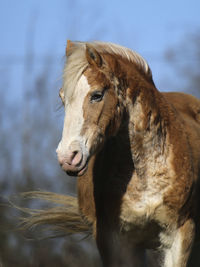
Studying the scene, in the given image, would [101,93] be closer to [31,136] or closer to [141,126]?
[141,126]

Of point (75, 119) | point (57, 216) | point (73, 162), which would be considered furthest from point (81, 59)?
point (57, 216)

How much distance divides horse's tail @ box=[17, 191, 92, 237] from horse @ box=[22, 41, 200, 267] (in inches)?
44.1

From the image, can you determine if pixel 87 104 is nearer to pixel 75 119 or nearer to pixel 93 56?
pixel 75 119

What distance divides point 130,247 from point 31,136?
4097 mm

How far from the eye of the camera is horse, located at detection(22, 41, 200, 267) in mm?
4055

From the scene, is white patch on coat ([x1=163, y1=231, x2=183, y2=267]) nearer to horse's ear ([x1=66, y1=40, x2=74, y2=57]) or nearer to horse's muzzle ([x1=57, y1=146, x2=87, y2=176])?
horse's muzzle ([x1=57, y1=146, x2=87, y2=176])

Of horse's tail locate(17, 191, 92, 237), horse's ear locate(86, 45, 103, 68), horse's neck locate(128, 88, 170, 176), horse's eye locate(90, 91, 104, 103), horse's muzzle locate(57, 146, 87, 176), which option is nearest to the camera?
horse's muzzle locate(57, 146, 87, 176)

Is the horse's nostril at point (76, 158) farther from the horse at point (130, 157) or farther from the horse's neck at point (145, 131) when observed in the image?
the horse's neck at point (145, 131)

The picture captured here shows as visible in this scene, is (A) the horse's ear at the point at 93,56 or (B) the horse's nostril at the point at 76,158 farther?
→ (A) the horse's ear at the point at 93,56

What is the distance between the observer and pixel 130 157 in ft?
14.6

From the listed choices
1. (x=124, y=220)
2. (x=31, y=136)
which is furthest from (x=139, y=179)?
(x=31, y=136)

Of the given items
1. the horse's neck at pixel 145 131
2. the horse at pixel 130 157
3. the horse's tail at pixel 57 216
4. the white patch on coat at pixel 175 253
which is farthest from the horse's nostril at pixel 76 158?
the horse's tail at pixel 57 216

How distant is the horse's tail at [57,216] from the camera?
5.80 m

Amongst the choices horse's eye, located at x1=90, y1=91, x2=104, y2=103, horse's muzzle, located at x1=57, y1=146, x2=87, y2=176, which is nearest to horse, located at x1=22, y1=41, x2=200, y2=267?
horse's eye, located at x1=90, y1=91, x2=104, y2=103
